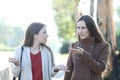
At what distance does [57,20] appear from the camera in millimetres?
35219

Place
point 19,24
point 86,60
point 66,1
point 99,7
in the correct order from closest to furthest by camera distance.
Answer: point 86,60
point 99,7
point 19,24
point 66,1

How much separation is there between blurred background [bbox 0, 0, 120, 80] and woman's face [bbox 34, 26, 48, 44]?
2055 millimetres

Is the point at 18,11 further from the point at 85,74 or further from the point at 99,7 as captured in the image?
the point at 85,74

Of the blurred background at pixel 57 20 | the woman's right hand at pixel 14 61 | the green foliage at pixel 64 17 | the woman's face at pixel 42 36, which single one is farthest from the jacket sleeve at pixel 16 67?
the green foliage at pixel 64 17

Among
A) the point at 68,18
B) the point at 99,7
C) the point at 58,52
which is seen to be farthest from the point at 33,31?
the point at 68,18

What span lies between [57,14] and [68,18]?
4.23ft

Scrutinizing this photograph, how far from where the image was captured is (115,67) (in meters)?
11.1

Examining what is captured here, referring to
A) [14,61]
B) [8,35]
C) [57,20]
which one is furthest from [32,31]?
[57,20]

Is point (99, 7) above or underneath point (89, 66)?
above

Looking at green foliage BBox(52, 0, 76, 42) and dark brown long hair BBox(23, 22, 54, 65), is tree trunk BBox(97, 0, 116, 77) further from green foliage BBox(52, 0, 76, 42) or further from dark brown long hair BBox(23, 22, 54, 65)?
green foliage BBox(52, 0, 76, 42)

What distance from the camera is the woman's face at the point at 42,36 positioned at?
5242 millimetres

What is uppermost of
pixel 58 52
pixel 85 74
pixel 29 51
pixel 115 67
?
pixel 29 51

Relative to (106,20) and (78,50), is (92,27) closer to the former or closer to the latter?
(78,50)

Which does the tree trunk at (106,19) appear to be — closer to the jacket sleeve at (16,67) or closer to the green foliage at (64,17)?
the jacket sleeve at (16,67)
